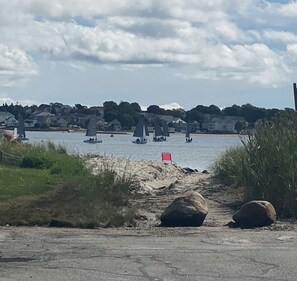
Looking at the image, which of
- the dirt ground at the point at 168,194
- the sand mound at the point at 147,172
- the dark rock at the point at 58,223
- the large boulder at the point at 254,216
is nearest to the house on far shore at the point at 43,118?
the sand mound at the point at 147,172

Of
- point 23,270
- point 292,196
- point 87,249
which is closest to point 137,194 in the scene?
point 292,196

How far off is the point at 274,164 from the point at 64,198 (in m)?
5.40

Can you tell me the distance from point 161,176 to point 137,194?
475 inches

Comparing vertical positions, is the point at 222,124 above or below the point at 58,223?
above

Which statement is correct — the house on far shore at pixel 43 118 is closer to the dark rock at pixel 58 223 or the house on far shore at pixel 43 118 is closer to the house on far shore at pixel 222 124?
the house on far shore at pixel 222 124

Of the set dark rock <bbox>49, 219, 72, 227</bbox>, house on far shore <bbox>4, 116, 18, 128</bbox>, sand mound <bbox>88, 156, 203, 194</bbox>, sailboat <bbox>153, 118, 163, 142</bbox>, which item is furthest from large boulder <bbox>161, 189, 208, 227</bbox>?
house on far shore <bbox>4, 116, 18, 128</bbox>

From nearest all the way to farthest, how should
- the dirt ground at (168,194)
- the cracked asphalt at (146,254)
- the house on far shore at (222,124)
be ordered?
the cracked asphalt at (146,254)
the dirt ground at (168,194)
the house on far shore at (222,124)

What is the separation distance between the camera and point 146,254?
1330 centimetres

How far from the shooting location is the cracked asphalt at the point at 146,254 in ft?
37.9

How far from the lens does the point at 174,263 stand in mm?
12430

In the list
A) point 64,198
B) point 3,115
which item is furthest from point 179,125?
point 64,198

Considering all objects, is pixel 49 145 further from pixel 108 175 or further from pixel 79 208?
pixel 79 208

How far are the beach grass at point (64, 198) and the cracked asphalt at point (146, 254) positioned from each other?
804 millimetres

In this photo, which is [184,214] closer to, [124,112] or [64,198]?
[64,198]
